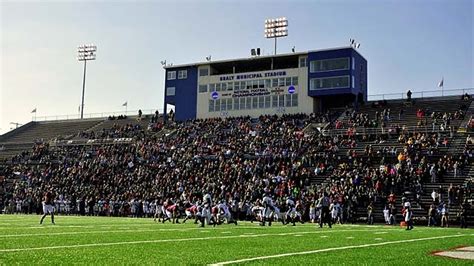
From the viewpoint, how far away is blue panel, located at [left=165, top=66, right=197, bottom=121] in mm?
58719

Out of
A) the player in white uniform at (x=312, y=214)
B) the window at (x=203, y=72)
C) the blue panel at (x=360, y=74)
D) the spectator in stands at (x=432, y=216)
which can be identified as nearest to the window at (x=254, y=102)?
the window at (x=203, y=72)

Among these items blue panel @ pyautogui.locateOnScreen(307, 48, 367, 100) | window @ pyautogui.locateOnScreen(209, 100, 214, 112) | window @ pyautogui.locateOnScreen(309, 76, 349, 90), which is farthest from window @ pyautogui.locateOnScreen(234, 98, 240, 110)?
window @ pyautogui.locateOnScreen(309, 76, 349, 90)

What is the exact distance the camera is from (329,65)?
171ft

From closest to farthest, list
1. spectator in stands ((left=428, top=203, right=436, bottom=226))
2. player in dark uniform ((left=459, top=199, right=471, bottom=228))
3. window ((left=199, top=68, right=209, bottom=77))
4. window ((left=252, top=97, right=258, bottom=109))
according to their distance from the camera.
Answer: player in dark uniform ((left=459, top=199, right=471, bottom=228)) → spectator in stands ((left=428, top=203, right=436, bottom=226)) → window ((left=252, top=97, right=258, bottom=109)) → window ((left=199, top=68, right=209, bottom=77))

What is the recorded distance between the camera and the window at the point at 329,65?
5133cm

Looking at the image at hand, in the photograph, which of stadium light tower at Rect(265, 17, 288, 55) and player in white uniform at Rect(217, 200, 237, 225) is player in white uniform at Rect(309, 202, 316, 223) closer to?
player in white uniform at Rect(217, 200, 237, 225)

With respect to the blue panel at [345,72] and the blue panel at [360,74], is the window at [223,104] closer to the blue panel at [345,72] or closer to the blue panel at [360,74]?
the blue panel at [345,72]

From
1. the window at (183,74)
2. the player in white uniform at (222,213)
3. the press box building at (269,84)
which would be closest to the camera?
the player in white uniform at (222,213)

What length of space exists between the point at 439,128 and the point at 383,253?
32.8m

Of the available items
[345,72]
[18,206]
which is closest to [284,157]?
[345,72]

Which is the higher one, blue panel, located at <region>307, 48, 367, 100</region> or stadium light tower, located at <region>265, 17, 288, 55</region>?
stadium light tower, located at <region>265, 17, 288, 55</region>

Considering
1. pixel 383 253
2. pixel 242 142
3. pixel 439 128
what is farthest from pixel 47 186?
pixel 383 253

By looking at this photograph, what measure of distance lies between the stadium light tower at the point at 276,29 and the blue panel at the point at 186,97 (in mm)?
8515

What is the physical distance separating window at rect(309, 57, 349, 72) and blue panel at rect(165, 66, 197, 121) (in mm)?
12338
